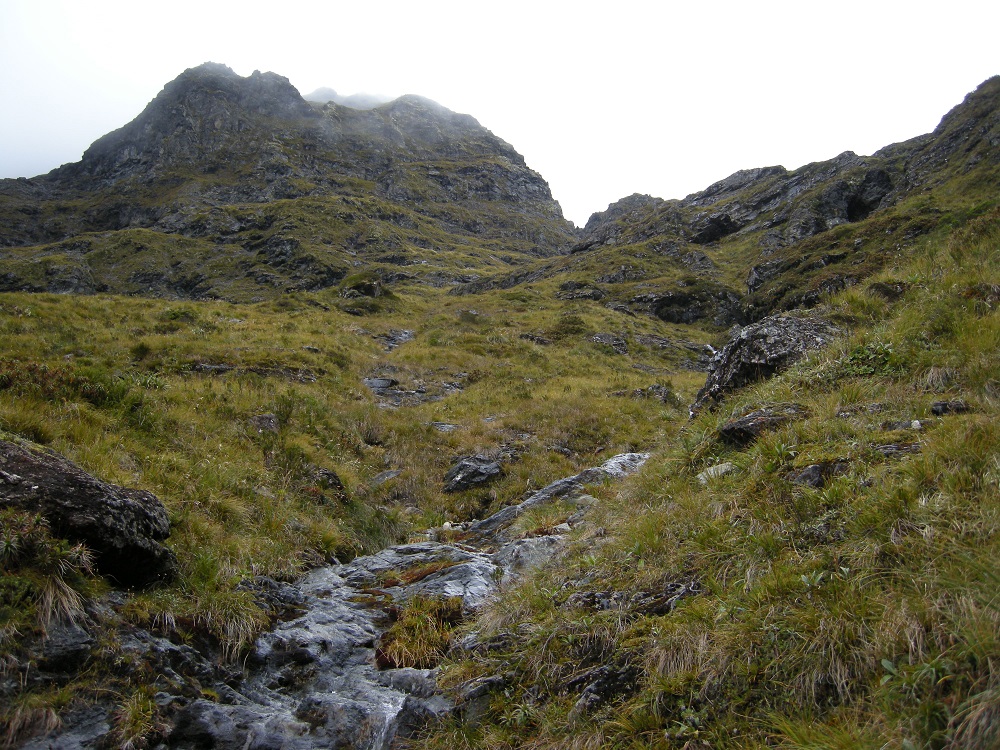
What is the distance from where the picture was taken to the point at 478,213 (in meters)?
150

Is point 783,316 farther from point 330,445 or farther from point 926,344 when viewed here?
point 330,445

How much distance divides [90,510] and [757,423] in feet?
23.9

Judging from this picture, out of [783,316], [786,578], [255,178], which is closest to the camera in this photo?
[786,578]

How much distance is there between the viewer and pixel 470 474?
1201 centimetres

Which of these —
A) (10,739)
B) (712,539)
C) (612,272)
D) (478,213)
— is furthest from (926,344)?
(478,213)

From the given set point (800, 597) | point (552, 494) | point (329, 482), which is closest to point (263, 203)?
point (329, 482)

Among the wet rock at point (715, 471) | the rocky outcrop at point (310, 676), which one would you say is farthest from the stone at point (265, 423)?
the wet rock at point (715, 471)

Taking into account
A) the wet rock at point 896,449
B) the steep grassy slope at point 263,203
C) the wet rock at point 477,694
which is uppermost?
the steep grassy slope at point 263,203

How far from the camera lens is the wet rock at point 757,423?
20.5ft

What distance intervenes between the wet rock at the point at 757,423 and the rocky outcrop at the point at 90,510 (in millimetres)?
6618

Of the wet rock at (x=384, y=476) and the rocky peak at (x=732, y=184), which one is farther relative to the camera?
the rocky peak at (x=732, y=184)

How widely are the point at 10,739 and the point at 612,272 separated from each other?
57270mm

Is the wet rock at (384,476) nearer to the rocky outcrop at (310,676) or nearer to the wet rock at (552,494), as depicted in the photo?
the wet rock at (552,494)

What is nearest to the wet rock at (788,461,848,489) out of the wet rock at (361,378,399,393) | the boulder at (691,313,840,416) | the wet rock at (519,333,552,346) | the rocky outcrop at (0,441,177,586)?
the boulder at (691,313,840,416)
